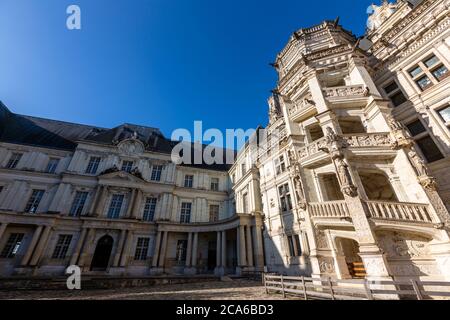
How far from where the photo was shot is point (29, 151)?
22953mm

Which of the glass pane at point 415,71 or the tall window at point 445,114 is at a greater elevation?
the glass pane at point 415,71

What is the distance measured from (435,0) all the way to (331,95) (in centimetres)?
826

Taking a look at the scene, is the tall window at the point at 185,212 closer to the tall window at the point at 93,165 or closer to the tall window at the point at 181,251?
the tall window at the point at 181,251

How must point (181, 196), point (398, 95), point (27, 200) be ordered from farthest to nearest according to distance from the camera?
1. point (181, 196)
2. point (27, 200)
3. point (398, 95)

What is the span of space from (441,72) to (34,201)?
36415 millimetres

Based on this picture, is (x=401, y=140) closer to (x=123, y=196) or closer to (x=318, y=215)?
(x=318, y=215)

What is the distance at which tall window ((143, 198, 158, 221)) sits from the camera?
75.6 ft

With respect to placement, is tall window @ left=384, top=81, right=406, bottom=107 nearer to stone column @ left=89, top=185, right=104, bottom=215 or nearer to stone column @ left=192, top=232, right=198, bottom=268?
stone column @ left=192, top=232, right=198, bottom=268

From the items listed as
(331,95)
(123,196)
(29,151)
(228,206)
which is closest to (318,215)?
(331,95)

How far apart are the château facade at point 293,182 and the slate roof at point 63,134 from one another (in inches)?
10.6

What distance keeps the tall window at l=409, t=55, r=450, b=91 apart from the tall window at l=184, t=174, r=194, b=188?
2442 centimetres

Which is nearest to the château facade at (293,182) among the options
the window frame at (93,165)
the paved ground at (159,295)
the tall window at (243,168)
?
the window frame at (93,165)

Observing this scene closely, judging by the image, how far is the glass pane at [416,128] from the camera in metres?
10.6

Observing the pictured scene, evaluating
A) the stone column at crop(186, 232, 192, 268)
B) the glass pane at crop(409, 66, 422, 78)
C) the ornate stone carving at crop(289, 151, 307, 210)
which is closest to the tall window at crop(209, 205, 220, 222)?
the stone column at crop(186, 232, 192, 268)
